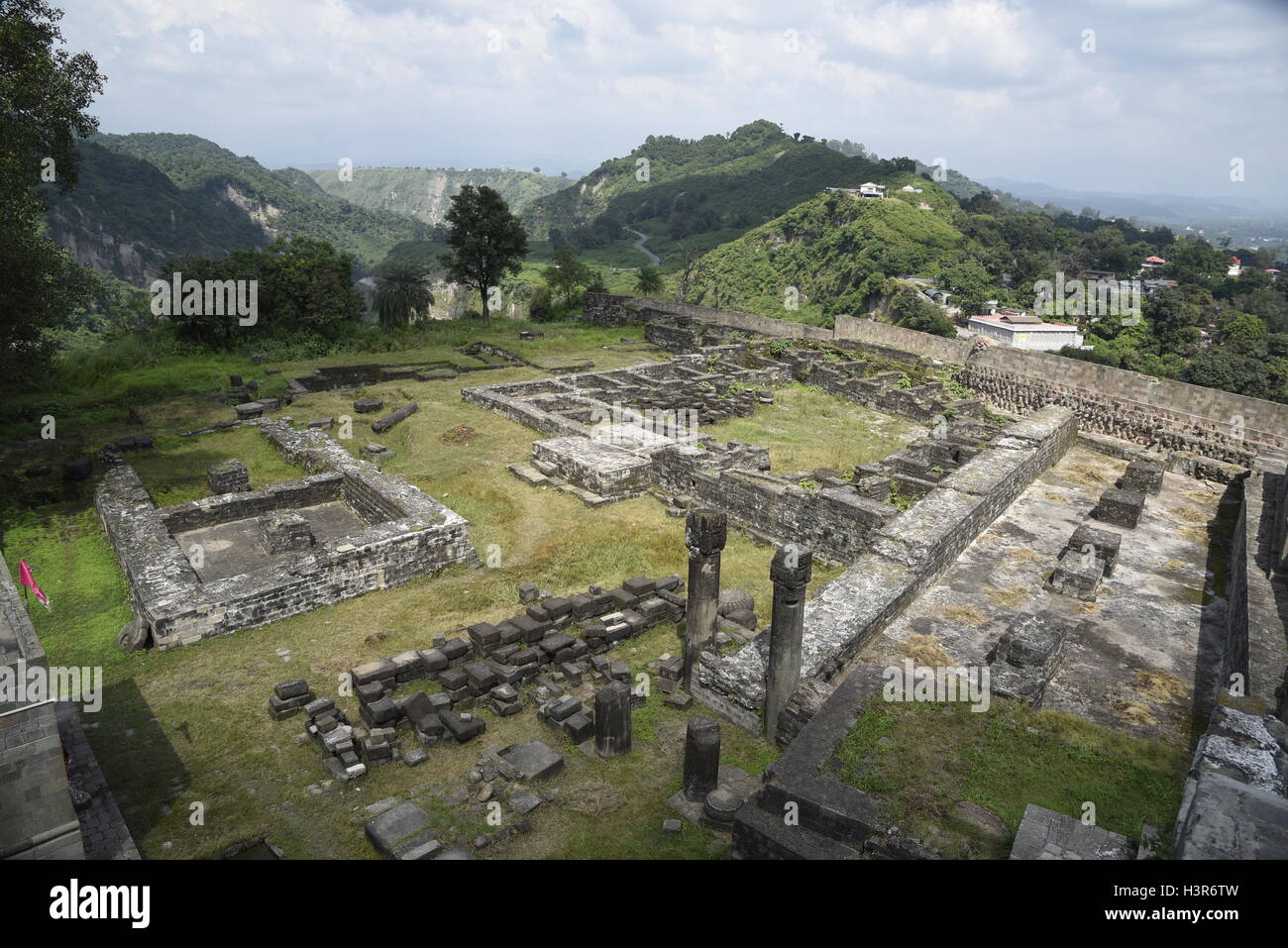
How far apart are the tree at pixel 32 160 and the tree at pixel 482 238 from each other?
1851cm

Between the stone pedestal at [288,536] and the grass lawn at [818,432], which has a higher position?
the grass lawn at [818,432]

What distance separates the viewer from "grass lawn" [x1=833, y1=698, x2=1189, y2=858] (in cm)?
605

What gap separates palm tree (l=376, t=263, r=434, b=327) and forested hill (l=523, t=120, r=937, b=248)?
68748 mm

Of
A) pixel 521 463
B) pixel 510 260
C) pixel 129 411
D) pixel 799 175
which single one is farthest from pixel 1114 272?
pixel 129 411

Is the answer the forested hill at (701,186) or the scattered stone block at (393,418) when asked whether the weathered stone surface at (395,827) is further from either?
the forested hill at (701,186)

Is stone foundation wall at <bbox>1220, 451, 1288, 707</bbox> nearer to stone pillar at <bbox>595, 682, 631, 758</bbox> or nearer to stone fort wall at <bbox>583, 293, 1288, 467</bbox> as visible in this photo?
stone fort wall at <bbox>583, 293, 1288, 467</bbox>

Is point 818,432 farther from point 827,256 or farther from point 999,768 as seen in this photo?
point 827,256

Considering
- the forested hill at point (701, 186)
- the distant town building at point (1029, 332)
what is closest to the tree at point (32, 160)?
the distant town building at point (1029, 332)

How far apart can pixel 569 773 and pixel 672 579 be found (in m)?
4.29

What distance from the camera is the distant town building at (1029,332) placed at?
2074 inches

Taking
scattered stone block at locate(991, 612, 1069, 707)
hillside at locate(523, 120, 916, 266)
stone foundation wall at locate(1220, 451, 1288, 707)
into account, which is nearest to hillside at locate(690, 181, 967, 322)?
hillside at locate(523, 120, 916, 266)

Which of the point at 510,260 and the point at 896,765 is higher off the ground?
the point at 510,260

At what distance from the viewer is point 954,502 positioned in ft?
39.2
